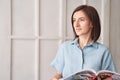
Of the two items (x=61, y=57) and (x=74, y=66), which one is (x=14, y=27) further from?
(x=74, y=66)

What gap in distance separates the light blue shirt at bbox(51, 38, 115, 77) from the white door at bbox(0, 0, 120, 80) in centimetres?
63

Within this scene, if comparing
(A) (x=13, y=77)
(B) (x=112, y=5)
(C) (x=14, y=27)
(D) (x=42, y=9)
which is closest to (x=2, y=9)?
(C) (x=14, y=27)

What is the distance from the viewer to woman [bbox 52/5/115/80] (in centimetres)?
122

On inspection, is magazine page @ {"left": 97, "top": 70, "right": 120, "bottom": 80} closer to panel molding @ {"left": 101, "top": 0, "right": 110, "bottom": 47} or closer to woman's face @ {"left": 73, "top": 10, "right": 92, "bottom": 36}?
woman's face @ {"left": 73, "top": 10, "right": 92, "bottom": 36}

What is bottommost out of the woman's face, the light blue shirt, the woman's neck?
the light blue shirt

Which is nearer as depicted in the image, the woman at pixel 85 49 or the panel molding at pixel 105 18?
the woman at pixel 85 49

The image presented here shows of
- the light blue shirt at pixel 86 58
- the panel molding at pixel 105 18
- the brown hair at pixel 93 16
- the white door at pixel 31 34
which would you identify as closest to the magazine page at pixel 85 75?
the light blue shirt at pixel 86 58

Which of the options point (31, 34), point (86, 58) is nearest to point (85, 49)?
point (86, 58)

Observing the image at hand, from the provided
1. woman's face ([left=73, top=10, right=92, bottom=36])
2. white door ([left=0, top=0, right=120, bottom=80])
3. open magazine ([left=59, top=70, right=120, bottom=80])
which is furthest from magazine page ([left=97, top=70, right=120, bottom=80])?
white door ([left=0, top=0, right=120, bottom=80])

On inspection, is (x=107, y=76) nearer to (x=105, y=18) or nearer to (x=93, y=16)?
(x=93, y=16)

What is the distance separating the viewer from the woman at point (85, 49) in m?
1.22

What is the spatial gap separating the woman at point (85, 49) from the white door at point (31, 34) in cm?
61

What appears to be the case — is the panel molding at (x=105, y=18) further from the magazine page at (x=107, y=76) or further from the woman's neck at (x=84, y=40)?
the magazine page at (x=107, y=76)

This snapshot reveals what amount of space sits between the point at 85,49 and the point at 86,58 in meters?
0.05
